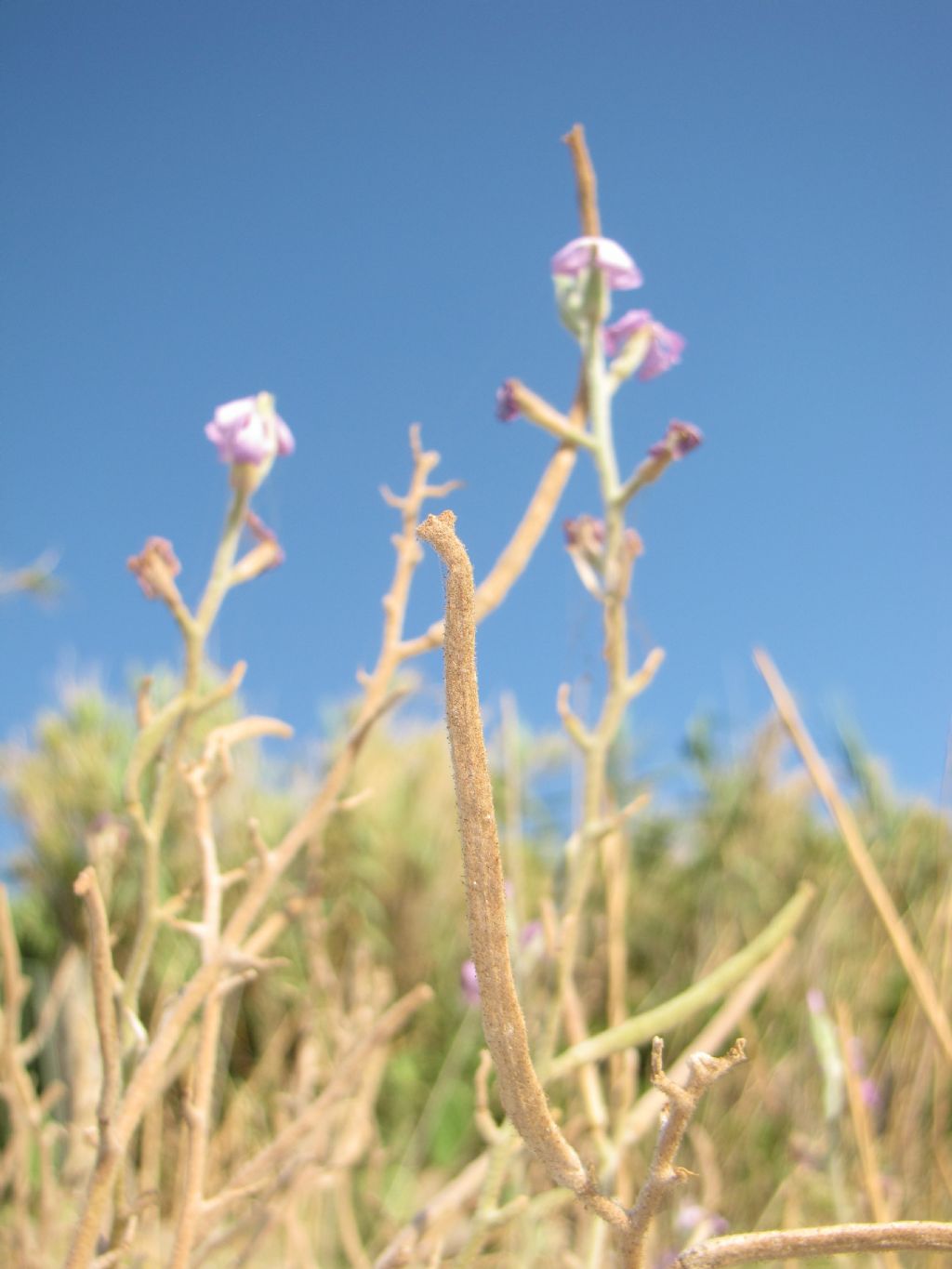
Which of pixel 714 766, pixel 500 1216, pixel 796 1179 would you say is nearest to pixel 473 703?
pixel 500 1216

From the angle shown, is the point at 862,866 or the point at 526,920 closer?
the point at 862,866

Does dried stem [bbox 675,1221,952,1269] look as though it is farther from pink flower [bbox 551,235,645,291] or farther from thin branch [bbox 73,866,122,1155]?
pink flower [bbox 551,235,645,291]

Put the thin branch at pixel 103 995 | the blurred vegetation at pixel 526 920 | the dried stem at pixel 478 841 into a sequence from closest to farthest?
the dried stem at pixel 478 841
the thin branch at pixel 103 995
the blurred vegetation at pixel 526 920

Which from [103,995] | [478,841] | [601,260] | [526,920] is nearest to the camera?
[478,841]

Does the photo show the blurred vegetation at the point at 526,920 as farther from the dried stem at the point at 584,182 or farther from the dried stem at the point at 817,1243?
the dried stem at the point at 817,1243

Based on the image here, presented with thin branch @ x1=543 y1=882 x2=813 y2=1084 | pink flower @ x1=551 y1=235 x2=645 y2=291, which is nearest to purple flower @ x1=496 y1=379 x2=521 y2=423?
pink flower @ x1=551 y1=235 x2=645 y2=291

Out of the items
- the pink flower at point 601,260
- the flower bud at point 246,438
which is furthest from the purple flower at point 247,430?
the pink flower at point 601,260

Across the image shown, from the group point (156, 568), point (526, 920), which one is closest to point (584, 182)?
point (156, 568)

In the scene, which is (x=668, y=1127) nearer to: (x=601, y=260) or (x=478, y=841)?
(x=478, y=841)
